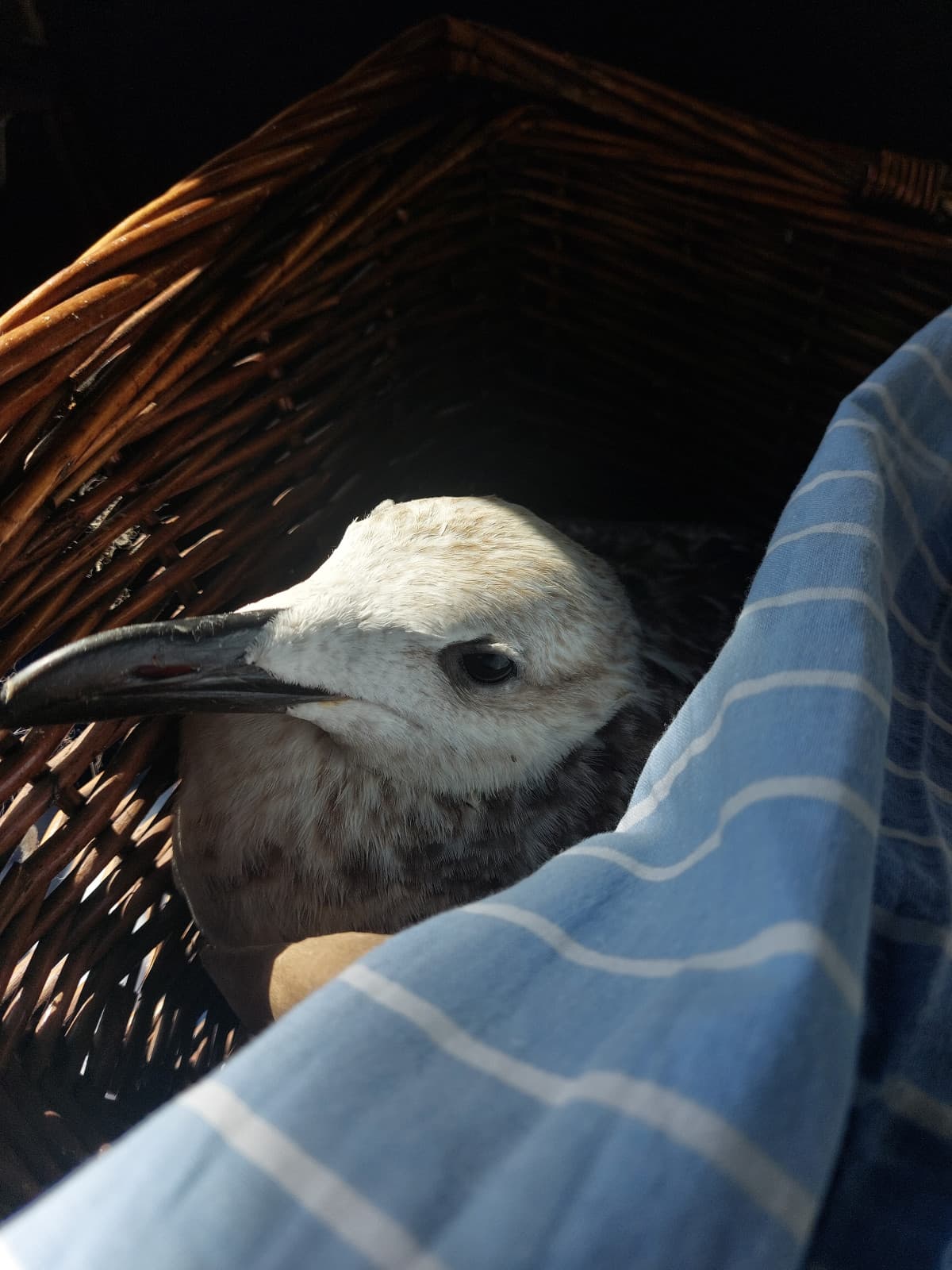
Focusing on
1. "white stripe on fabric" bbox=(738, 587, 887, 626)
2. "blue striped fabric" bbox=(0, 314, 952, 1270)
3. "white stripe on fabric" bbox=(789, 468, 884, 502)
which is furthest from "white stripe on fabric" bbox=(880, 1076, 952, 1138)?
"white stripe on fabric" bbox=(789, 468, 884, 502)

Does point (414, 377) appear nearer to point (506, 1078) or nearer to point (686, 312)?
point (686, 312)

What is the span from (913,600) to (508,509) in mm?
339

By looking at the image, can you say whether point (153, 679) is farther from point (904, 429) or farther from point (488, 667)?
point (904, 429)

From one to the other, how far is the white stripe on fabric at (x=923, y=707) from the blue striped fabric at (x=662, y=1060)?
3.6 inches

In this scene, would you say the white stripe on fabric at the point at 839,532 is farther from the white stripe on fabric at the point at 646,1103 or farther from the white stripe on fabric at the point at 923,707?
the white stripe on fabric at the point at 646,1103

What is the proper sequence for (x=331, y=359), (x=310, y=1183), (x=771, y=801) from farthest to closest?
(x=331, y=359), (x=771, y=801), (x=310, y=1183)

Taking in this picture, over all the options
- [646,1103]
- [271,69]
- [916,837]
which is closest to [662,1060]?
[646,1103]

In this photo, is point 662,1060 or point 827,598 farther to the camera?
point 827,598

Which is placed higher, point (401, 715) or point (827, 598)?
point (827, 598)

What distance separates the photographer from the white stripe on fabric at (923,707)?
0.63 metres

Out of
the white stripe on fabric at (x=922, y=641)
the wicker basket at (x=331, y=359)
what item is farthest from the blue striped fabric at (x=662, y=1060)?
the wicker basket at (x=331, y=359)

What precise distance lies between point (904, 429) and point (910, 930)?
0.38m

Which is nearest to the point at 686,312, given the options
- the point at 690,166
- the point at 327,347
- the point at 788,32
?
the point at 690,166

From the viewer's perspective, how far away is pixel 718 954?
15.3 inches
